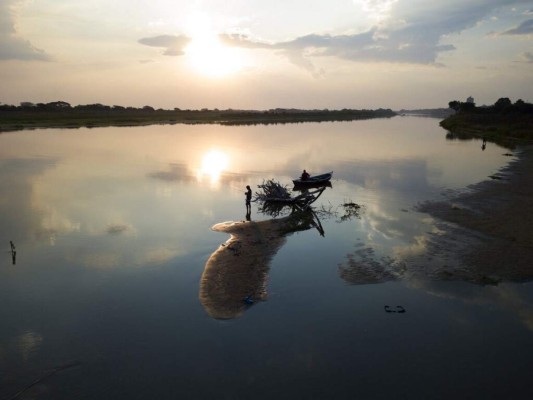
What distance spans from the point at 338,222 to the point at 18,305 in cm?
1746

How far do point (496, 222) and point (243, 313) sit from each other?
1729 cm

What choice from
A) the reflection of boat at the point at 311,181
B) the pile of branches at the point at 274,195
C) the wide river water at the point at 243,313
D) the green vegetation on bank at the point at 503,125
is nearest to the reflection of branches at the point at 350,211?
the wide river water at the point at 243,313

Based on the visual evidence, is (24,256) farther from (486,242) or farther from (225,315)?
(486,242)

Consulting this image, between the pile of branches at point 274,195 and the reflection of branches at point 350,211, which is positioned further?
the pile of branches at point 274,195

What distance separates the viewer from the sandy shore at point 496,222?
1703cm

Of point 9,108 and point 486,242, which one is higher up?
point 9,108

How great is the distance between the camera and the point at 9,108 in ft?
503

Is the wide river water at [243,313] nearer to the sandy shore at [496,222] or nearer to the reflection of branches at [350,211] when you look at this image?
the reflection of branches at [350,211]

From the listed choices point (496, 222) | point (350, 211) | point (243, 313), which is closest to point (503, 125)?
point (496, 222)

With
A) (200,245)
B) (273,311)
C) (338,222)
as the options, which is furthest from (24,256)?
(338,222)

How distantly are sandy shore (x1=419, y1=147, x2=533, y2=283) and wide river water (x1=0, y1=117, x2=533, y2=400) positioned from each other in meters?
1.43

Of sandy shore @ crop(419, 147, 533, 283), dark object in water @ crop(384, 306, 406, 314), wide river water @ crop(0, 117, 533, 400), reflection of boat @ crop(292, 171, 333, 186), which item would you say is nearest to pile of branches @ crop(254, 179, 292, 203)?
wide river water @ crop(0, 117, 533, 400)

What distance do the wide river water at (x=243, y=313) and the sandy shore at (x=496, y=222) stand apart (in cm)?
143

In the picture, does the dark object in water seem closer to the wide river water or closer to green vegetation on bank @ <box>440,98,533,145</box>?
the wide river water
